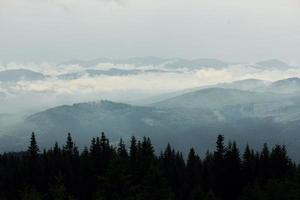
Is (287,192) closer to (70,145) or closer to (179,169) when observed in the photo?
(179,169)

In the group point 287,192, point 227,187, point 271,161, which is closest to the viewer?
point 287,192

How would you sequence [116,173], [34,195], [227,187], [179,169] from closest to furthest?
[116,173] < [34,195] < [227,187] < [179,169]

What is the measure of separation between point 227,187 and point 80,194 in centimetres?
2831

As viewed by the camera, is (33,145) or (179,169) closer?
(33,145)

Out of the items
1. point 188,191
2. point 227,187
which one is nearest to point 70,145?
point 188,191

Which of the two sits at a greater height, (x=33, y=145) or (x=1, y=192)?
(x=33, y=145)

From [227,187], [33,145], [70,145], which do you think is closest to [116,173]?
[227,187]

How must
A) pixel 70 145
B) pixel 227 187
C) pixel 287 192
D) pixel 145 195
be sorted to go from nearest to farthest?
1. pixel 145 195
2. pixel 287 192
3. pixel 227 187
4. pixel 70 145

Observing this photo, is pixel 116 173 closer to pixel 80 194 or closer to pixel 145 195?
pixel 145 195

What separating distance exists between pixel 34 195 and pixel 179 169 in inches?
3213

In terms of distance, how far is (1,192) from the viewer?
383 feet

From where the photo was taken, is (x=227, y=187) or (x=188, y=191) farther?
(x=188, y=191)

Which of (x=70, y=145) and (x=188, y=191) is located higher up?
(x=70, y=145)

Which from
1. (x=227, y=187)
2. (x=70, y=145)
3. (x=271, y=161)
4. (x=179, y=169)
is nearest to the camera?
(x=227, y=187)
